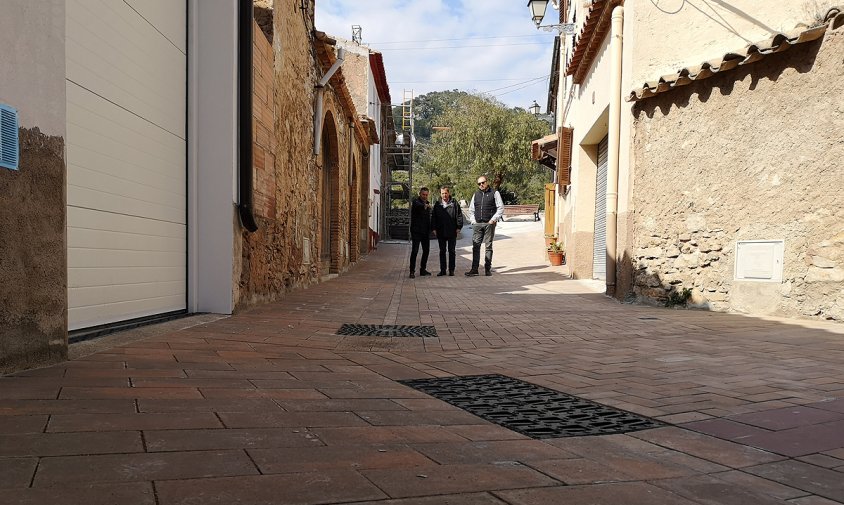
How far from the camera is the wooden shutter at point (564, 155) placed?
14055 millimetres

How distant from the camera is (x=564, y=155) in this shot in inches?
558

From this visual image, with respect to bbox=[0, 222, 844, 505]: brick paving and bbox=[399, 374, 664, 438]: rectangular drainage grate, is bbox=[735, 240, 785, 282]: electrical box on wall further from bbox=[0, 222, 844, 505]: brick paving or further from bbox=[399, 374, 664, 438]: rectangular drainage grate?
bbox=[399, 374, 664, 438]: rectangular drainage grate

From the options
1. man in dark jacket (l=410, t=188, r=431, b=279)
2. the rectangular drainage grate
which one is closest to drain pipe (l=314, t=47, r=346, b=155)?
man in dark jacket (l=410, t=188, r=431, b=279)

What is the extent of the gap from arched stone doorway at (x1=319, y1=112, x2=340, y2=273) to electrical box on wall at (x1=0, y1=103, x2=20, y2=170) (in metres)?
9.81

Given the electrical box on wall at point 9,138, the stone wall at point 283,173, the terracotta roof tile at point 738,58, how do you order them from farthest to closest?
the stone wall at point 283,173, the terracotta roof tile at point 738,58, the electrical box on wall at point 9,138

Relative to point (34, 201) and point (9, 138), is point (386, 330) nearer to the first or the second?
point (34, 201)

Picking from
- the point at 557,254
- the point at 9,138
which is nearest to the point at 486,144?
the point at 557,254

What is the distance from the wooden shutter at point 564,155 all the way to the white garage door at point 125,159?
10019 mm

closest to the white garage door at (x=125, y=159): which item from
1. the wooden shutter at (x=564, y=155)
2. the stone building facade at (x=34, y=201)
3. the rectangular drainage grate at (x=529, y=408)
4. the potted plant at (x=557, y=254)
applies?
the stone building facade at (x=34, y=201)

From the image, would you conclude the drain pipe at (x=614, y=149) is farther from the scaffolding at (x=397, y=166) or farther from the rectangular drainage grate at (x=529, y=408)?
the scaffolding at (x=397, y=166)

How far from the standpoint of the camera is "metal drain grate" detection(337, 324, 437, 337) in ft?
17.5

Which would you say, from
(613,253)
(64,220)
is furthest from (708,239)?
(64,220)

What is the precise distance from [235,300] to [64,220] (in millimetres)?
2681

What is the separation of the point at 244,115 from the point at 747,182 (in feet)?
17.5
